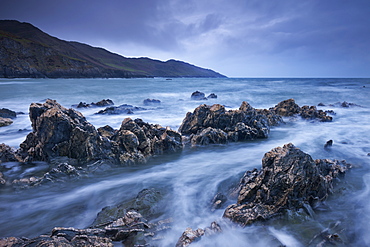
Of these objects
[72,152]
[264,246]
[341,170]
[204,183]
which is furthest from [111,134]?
[341,170]

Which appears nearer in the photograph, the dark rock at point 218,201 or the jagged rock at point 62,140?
the dark rock at point 218,201

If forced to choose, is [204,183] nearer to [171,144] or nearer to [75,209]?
[171,144]

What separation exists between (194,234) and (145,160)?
445 cm

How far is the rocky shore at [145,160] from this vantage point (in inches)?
161

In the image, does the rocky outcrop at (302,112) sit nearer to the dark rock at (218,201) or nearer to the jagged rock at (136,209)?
the dark rock at (218,201)

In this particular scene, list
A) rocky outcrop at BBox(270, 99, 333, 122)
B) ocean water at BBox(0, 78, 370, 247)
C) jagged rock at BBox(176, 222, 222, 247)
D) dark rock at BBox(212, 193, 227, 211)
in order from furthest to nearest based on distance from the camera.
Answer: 1. rocky outcrop at BBox(270, 99, 333, 122)
2. dark rock at BBox(212, 193, 227, 211)
3. ocean water at BBox(0, 78, 370, 247)
4. jagged rock at BBox(176, 222, 222, 247)

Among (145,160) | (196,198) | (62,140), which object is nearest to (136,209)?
(196,198)

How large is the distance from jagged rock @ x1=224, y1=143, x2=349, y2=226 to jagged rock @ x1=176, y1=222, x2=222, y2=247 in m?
0.43

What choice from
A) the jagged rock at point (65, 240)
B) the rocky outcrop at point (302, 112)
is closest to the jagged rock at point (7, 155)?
the jagged rock at point (65, 240)

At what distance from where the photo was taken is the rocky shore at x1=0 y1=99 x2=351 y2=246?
4090mm

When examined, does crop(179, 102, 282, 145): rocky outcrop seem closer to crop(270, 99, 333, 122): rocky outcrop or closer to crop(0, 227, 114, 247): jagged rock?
crop(270, 99, 333, 122): rocky outcrop

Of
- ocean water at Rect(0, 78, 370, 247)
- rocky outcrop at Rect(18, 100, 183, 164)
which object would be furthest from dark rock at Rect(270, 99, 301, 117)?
rocky outcrop at Rect(18, 100, 183, 164)

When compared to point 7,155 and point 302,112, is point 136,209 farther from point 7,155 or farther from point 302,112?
point 302,112

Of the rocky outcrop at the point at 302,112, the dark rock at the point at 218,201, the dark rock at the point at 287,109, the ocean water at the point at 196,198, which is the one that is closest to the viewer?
the ocean water at the point at 196,198
